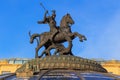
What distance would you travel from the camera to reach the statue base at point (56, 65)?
20375mm

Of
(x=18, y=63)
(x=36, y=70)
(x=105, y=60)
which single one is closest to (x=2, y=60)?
(x=18, y=63)

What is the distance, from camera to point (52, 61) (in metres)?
20.8

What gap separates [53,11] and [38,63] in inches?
176

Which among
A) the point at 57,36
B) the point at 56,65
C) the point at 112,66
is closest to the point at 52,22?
the point at 57,36

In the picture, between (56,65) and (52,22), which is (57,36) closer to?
(52,22)

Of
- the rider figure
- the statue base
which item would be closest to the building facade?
the rider figure

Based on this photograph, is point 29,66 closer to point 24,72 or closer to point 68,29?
point 24,72

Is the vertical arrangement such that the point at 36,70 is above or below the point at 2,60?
below

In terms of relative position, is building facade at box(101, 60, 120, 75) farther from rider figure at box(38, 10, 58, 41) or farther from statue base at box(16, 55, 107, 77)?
statue base at box(16, 55, 107, 77)

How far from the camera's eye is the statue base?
20375mm

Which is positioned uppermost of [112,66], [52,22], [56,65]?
[112,66]

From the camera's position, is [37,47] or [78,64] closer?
[78,64]

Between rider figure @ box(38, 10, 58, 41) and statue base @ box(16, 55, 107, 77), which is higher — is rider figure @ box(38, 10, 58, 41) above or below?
above

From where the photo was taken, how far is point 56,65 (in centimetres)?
2066
